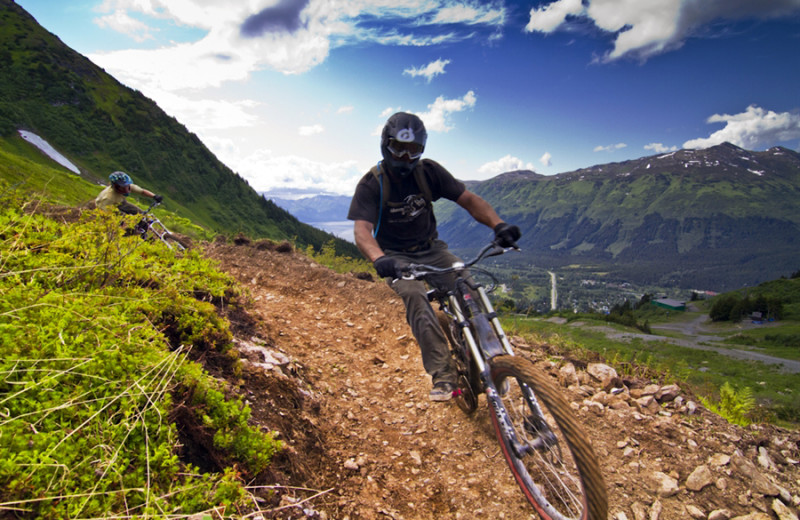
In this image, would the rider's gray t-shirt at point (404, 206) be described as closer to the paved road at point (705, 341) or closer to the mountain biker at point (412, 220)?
the mountain biker at point (412, 220)

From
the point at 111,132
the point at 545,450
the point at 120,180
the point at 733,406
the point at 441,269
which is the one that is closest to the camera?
the point at 545,450

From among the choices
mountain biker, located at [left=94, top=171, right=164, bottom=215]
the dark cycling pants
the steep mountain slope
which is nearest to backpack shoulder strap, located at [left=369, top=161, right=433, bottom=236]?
the dark cycling pants

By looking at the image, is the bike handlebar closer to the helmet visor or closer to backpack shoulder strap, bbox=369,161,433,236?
backpack shoulder strap, bbox=369,161,433,236

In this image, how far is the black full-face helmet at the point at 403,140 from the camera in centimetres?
427

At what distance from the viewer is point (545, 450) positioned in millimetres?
2973

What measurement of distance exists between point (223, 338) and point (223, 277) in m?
1.68

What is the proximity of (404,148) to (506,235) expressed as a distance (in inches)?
63.2

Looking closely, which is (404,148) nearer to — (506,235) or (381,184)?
(381,184)

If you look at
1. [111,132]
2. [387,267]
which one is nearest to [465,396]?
[387,267]

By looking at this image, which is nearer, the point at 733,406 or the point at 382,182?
the point at 382,182

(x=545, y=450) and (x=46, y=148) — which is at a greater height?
(x=46, y=148)

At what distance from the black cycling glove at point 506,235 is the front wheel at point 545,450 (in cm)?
113

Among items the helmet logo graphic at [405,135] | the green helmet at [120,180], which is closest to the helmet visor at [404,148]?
the helmet logo graphic at [405,135]

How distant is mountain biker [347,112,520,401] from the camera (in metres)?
4.02
